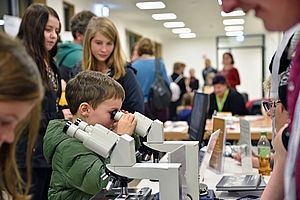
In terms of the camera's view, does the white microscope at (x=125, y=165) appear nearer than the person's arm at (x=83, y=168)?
Yes

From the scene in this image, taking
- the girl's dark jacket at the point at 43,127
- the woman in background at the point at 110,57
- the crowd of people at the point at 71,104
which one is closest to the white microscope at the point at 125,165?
the crowd of people at the point at 71,104

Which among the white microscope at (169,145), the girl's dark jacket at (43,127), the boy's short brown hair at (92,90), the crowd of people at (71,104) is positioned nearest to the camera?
the crowd of people at (71,104)

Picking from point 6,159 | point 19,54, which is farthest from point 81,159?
point 19,54

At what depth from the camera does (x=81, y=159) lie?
1.32 metres

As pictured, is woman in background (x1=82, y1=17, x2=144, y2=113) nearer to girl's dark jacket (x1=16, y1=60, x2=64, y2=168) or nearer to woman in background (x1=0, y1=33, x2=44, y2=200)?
girl's dark jacket (x1=16, y1=60, x2=64, y2=168)

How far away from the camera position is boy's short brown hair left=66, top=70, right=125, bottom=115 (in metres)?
1.48

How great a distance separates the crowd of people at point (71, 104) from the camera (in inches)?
26.4

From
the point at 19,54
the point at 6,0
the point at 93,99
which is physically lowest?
the point at 93,99

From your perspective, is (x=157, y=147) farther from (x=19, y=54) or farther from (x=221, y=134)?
(x=221, y=134)

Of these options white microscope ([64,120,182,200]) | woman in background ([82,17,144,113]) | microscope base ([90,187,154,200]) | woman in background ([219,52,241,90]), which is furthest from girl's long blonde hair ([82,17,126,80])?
woman in background ([219,52,241,90])

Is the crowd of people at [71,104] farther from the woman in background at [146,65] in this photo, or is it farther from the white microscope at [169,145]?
the woman in background at [146,65]

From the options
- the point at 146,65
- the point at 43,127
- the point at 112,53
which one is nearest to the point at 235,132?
the point at 146,65

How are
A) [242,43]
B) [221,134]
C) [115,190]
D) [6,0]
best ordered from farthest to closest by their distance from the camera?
[242,43] → [6,0] → [221,134] → [115,190]

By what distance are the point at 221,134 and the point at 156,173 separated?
3.13 ft
